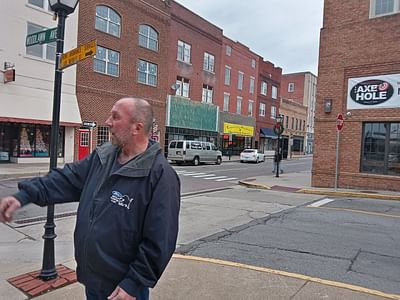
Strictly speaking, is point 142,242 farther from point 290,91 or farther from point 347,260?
point 290,91

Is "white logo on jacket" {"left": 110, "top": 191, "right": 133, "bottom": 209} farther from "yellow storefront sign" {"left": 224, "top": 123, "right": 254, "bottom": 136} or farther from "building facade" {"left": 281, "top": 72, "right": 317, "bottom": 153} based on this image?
"building facade" {"left": 281, "top": 72, "right": 317, "bottom": 153}

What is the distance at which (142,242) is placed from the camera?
81.8 inches

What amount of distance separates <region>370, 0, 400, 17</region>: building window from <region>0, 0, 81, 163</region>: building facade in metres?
15.1

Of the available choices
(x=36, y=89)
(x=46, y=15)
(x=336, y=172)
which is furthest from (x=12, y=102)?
(x=336, y=172)

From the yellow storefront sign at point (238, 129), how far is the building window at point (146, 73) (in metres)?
12.5

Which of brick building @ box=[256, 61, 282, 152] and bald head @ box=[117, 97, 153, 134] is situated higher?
brick building @ box=[256, 61, 282, 152]

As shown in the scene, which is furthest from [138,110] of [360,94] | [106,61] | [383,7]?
[106,61]

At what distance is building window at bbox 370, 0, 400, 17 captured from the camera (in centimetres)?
1322

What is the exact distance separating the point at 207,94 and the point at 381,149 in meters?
23.6

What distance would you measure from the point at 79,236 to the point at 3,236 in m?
4.70

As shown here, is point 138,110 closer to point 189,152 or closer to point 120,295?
point 120,295

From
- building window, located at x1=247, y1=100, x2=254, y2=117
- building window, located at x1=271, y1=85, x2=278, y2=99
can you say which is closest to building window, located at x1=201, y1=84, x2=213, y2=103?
building window, located at x1=247, y1=100, x2=254, y2=117

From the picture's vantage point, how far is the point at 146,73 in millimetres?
26953

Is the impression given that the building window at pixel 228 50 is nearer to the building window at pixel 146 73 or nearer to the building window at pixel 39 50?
the building window at pixel 146 73
